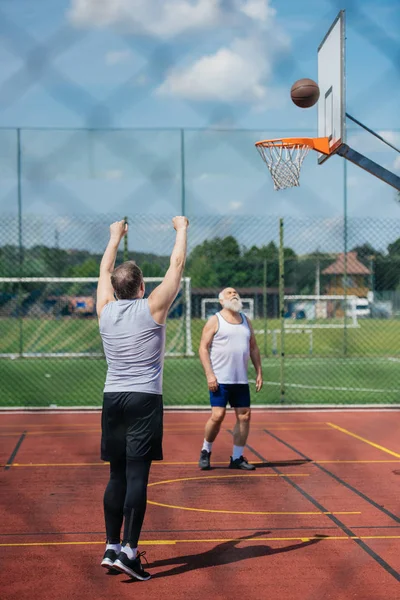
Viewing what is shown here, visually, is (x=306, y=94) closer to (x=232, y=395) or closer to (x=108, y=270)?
(x=108, y=270)

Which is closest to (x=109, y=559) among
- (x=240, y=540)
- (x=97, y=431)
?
(x=240, y=540)

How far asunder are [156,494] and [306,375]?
11.4 m

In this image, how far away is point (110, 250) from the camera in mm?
5156

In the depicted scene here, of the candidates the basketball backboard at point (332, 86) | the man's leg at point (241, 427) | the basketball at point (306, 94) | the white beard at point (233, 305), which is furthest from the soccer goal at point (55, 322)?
the basketball at point (306, 94)

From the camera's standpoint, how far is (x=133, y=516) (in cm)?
475

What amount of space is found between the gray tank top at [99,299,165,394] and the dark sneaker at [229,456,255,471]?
10.8ft

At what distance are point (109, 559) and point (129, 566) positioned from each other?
17 centimetres

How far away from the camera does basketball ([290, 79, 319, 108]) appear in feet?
19.4

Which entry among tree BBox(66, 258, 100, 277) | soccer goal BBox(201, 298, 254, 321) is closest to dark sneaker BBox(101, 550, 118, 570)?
tree BBox(66, 258, 100, 277)

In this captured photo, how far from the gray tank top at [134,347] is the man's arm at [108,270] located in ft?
0.71

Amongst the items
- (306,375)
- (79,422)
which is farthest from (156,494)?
(306,375)

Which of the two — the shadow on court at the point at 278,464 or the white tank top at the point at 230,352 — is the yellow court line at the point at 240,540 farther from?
the white tank top at the point at 230,352

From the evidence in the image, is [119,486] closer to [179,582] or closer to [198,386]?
[179,582]

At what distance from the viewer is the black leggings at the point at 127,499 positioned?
15.6ft
